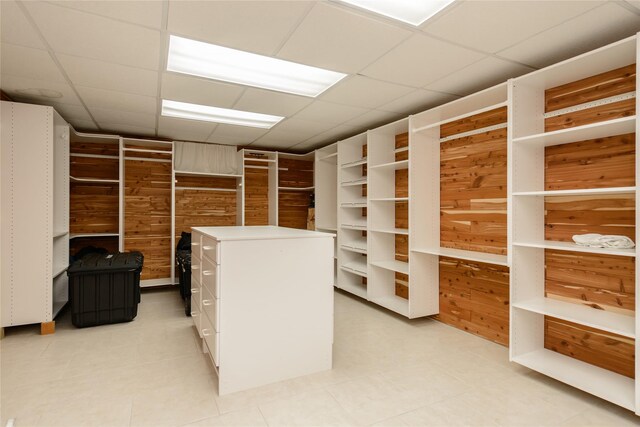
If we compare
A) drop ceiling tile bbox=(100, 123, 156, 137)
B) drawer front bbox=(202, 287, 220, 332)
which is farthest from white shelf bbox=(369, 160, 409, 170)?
drop ceiling tile bbox=(100, 123, 156, 137)

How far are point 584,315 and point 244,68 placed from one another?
3.30 metres

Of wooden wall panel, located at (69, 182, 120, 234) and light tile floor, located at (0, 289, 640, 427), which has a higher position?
wooden wall panel, located at (69, 182, 120, 234)

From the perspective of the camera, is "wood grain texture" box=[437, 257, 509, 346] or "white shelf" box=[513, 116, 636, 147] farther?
"wood grain texture" box=[437, 257, 509, 346]

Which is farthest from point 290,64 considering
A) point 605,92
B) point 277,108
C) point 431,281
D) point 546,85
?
point 431,281

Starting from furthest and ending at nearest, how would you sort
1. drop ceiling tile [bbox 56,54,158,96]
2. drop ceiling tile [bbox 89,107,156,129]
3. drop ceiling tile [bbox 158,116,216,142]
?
drop ceiling tile [bbox 158,116,216,142] → drop ceiling tile [bbox 89,107,156,129] → drop ceiling tile [bbox 56,54,158,96]

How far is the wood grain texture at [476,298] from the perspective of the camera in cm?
336

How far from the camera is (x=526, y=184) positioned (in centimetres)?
277

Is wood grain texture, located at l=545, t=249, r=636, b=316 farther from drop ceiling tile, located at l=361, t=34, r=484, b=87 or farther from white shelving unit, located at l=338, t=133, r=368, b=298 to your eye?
white shelving unit, located at l=338, t=133, r=368, b=298

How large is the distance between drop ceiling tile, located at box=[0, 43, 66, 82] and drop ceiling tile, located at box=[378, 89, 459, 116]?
3171mm

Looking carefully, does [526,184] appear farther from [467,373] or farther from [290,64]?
[290,64]

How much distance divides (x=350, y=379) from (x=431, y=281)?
1814 millimetres

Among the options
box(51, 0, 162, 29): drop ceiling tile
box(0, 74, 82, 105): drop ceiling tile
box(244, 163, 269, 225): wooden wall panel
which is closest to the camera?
box(51, 0, 162, 29): drop ceiling tile

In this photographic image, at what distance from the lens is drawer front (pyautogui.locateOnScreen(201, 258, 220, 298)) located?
7.84 feet

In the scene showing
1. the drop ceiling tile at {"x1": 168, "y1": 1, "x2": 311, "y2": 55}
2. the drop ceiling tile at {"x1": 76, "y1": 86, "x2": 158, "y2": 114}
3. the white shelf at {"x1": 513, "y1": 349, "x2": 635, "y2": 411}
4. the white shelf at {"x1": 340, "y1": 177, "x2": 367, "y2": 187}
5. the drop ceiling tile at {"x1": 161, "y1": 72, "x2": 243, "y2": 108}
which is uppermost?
the drop ceiling tile at {"x1": 76, "y1": 86, "x2": 158, "y2": 114}
